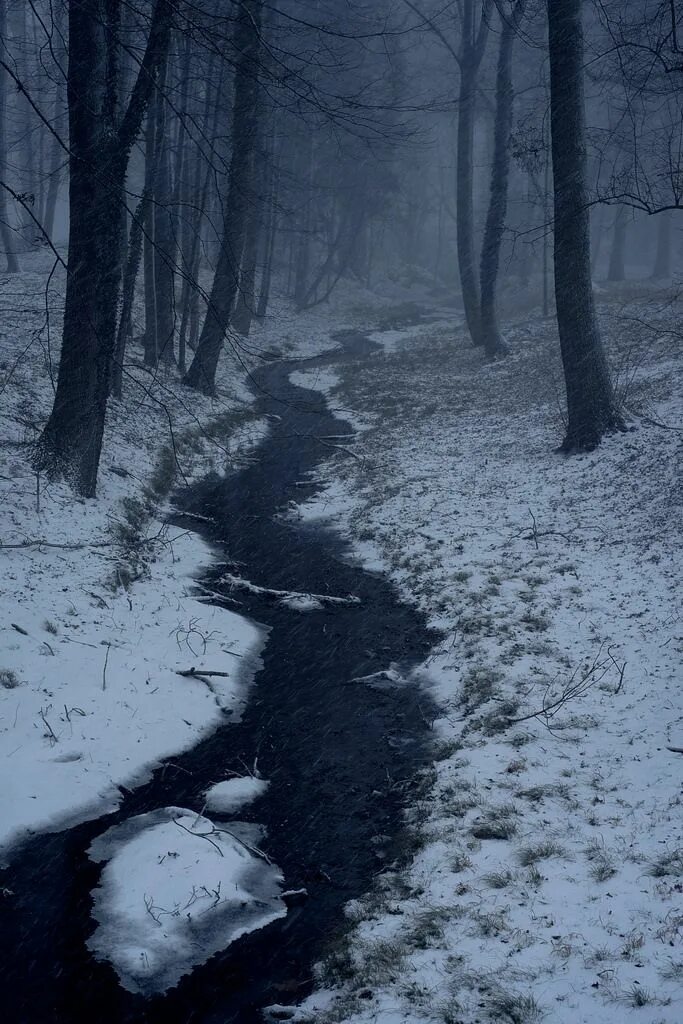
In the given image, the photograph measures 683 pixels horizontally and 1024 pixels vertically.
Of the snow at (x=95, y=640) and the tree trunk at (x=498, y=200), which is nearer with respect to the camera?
the snow at (x=95, y=640)

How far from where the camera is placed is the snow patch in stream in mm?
4711

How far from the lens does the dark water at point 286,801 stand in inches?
176

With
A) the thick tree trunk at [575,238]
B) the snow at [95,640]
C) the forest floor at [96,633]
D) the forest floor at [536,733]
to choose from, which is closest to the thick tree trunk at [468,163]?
the forest floor at [536,733]

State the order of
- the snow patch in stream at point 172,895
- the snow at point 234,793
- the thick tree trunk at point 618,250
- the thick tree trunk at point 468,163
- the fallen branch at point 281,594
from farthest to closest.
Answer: the thick tree trunk at point 618,250
the thick tree trunk at point 468,163
the fallen branch at point 281,594
the snow at point 234,793
the snow patch in stream at point 172,895

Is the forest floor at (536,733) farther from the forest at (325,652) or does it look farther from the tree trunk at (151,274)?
the tree trunk at (151,274)

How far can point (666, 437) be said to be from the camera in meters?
11.4

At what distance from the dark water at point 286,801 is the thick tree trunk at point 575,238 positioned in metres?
4.79

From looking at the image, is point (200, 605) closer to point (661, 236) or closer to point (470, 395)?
point (470, 395)

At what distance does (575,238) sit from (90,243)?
7.55 meters

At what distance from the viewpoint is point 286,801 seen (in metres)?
6.32

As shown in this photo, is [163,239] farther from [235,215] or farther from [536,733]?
[536,733]

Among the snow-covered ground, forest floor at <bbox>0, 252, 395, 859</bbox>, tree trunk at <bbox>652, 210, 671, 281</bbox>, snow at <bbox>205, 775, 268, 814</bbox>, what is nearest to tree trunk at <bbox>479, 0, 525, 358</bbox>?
forest floor at <bbox>0, 252, 395, 859</bbox>

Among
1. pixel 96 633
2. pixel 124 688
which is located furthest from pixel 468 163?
pixel 124 688

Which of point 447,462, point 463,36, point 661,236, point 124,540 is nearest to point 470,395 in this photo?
point 447,462
